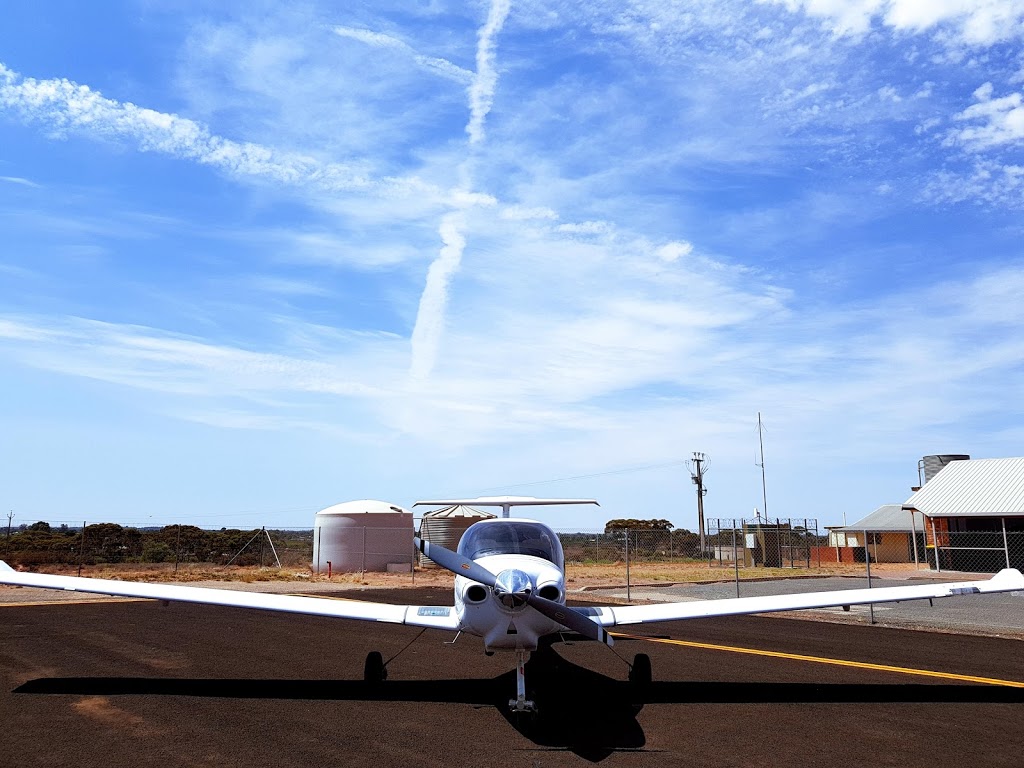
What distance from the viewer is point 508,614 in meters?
9.03

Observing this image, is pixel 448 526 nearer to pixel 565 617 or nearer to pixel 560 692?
pixel 560 692

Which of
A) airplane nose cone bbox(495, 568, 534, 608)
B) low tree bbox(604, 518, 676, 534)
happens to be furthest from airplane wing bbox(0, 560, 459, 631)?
low tree bbox(604, 518, 676, 534)

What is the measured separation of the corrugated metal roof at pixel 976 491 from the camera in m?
38.8

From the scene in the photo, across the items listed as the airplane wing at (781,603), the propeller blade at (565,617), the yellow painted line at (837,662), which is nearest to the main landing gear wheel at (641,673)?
the airplane wing at (781,603)

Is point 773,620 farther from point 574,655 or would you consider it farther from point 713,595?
point 574,655

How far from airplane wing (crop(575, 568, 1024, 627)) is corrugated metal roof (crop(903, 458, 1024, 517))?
1238 inches

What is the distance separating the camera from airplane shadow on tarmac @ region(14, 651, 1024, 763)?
972 centimetres

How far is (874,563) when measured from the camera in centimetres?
5534

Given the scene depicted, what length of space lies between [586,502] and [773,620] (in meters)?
9.49

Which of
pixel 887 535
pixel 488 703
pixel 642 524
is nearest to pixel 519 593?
pixel 488 703

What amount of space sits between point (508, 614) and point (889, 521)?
191ft

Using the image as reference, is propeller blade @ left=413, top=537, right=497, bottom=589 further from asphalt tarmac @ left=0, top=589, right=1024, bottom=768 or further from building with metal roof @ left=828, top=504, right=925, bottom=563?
building with metal roof @ left=828, top=504, right=925, bottom=563

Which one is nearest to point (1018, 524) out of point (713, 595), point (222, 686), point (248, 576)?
point (713, 595)

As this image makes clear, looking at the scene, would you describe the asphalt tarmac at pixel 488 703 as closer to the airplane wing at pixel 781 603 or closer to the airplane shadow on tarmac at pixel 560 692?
the airplane shadow on tarmac at pixel 560 692
